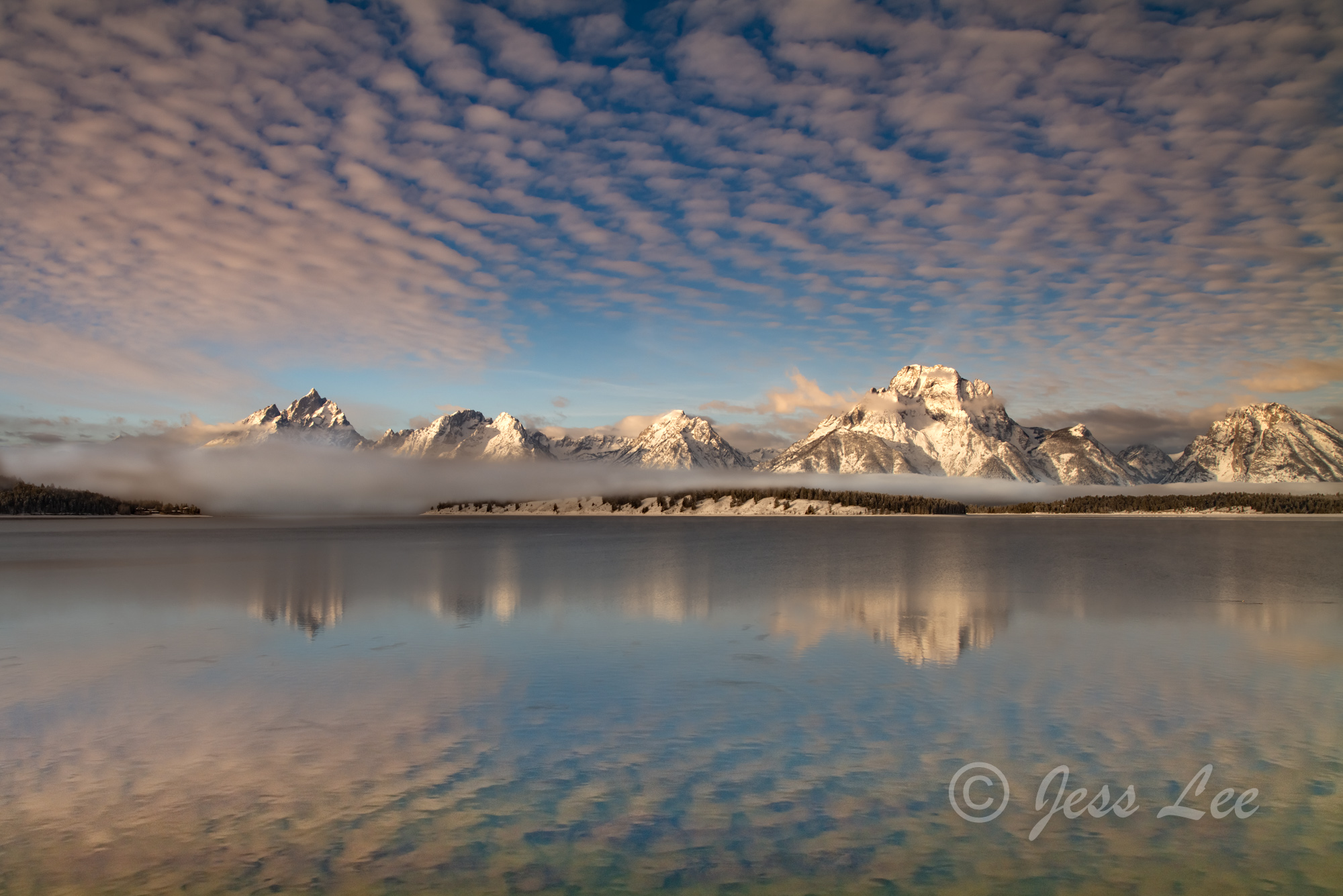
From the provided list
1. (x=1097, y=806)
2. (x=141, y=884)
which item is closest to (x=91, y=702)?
(x=141, y=884)

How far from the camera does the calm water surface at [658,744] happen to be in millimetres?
11602

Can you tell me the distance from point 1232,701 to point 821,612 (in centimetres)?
2020

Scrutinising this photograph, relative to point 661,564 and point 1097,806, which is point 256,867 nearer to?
point 1097,806

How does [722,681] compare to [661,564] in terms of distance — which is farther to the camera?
[661,564]

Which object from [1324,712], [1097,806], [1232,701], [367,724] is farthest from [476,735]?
[1324,712]

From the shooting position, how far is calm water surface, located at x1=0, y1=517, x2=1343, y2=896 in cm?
1160

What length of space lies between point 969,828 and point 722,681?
11.6 metres

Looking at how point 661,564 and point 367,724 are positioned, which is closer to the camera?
point 367,724

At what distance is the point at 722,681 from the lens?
24.0 m

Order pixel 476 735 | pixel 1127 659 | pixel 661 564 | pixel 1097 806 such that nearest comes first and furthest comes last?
pixel 1097 806 < pixel 476 735 < pixel 1127 659 < pixel 661 564

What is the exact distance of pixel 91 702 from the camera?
21.6 meters

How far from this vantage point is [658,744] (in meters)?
17.6

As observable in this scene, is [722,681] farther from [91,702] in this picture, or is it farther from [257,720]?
[91,702]

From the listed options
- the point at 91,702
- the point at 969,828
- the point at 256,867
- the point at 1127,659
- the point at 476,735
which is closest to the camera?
the point at 256,867
